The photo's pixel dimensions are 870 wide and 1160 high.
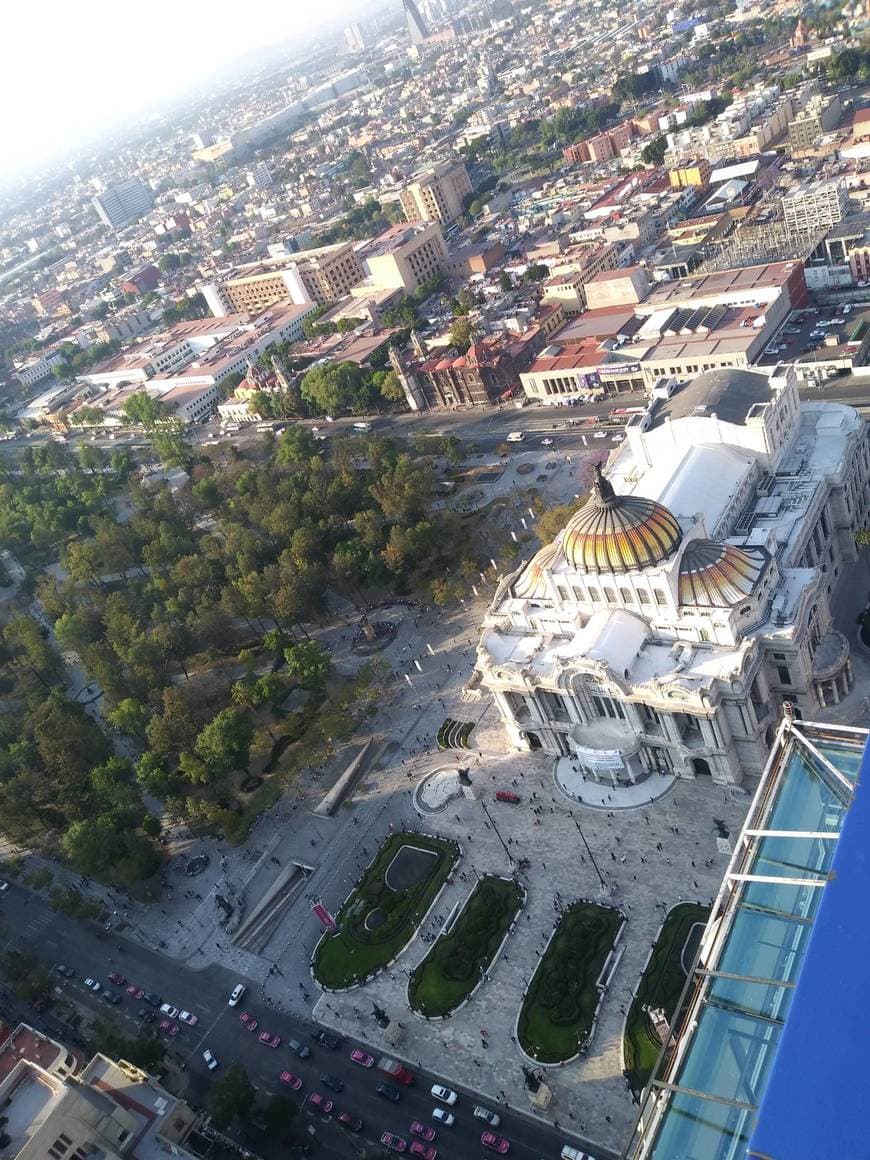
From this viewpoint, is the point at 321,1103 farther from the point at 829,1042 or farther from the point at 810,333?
the point at 810,333

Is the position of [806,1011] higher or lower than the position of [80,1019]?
higher

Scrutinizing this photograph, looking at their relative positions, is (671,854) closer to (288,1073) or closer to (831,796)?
(288,1073)

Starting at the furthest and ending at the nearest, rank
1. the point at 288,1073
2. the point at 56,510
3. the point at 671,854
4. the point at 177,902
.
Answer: the point at 56,510
the point at 177,902
the point at 671,854
the point at 288,1073

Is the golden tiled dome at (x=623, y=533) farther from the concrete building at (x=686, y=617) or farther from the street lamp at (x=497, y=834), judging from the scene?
the street lamp at (x=497, y=834)

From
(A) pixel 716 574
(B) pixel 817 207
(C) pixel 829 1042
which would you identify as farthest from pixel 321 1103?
(B) pixel 817 207

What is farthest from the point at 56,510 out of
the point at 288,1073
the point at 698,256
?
the point at 698,256

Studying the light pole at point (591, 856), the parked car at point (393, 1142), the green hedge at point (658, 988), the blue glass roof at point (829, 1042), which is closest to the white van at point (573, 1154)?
the green hedge at point (658, 988)

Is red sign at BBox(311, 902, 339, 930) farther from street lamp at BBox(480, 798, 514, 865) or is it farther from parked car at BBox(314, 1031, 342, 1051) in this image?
street lamp at BBox(480, 798, 514, 865)
